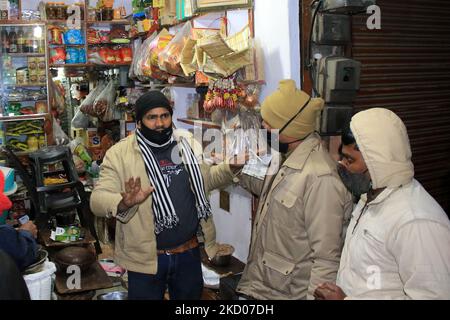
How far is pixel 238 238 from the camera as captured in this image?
4.05m

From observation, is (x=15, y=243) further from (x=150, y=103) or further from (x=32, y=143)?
(x=32, y=143)

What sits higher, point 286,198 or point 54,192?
point 286,198

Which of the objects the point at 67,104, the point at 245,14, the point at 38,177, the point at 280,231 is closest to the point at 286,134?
the point at 280,231

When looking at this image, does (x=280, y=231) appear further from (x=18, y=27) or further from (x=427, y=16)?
(x=18, y=27)

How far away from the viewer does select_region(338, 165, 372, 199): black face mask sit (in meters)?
1.95

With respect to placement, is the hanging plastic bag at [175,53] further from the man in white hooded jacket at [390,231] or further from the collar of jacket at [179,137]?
the man in white hooded jacket at [390,231]

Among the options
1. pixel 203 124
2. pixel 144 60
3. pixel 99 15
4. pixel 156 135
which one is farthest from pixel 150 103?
pixel 99 15

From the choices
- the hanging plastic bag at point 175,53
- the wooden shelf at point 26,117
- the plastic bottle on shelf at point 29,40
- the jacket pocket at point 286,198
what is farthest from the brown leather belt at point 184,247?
the plastic bottle on shelf at point 29,40

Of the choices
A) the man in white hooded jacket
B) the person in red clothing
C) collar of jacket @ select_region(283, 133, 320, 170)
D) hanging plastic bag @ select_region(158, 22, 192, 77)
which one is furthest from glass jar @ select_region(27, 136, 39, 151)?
the man in white hooded jacket

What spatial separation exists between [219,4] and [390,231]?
2407 millimetres

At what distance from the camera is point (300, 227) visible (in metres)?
2.26

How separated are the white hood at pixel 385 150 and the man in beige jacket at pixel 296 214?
45cm

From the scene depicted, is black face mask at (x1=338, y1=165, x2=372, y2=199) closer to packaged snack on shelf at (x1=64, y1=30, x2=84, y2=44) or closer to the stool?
the stool

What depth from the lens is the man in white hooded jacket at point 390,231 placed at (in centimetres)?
156
